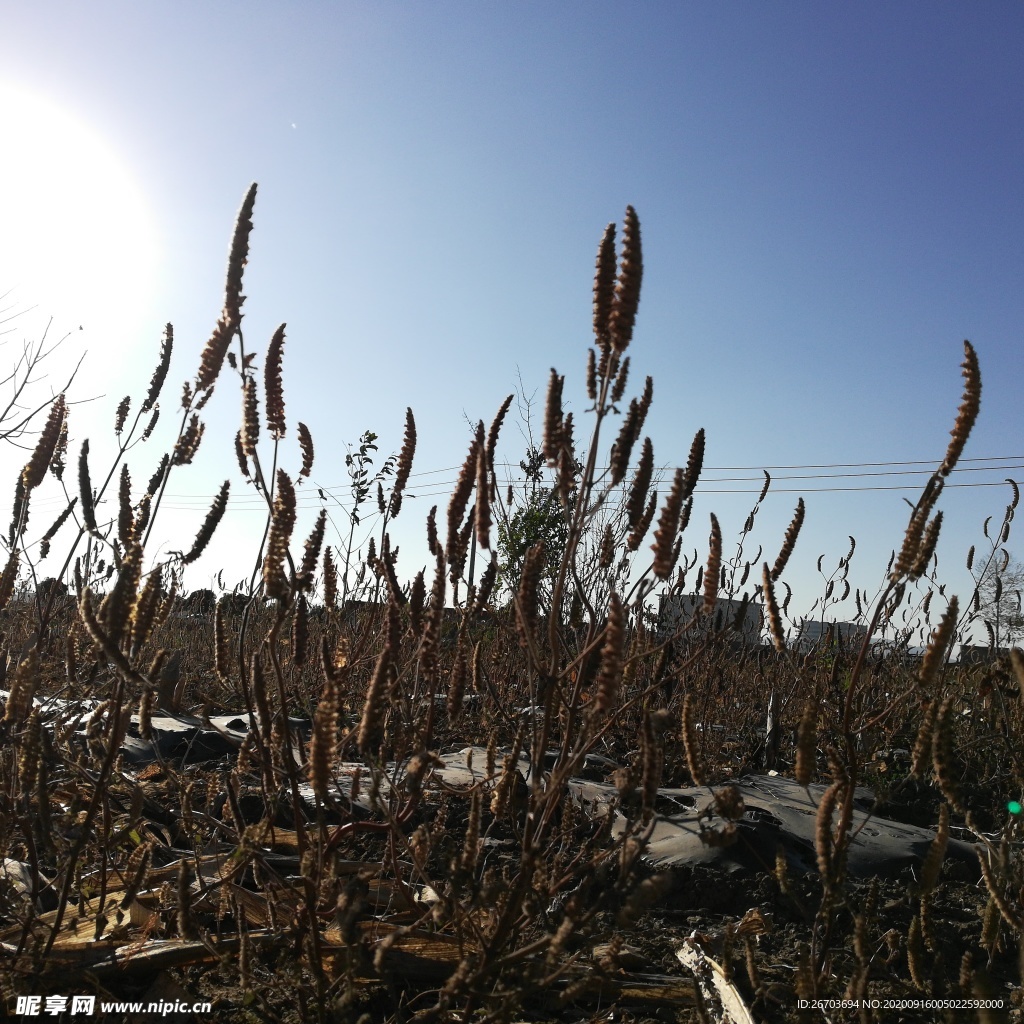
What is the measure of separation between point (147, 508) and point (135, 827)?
0.72 m

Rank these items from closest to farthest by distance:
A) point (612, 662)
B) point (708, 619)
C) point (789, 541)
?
1. point (612, 662)
2. point (789, 541)
3. point (708, 619)

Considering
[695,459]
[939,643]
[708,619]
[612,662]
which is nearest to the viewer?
[612,662]

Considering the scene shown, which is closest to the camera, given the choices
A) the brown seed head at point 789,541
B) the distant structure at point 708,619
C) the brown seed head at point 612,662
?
the brown seed head at point 612,662

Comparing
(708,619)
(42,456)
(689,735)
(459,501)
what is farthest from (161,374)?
(708,619)

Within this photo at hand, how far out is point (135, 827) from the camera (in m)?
1.87

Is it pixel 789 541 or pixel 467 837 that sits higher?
pixel 789 541

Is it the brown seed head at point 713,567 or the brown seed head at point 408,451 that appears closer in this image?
the brown seed head at point 713,567

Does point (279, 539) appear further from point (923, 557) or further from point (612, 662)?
point (923, 557)

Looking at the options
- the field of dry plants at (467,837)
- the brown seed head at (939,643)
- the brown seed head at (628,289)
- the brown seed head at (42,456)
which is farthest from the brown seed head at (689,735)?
the brown seed head at (42,456)

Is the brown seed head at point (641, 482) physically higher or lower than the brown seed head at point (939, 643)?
higher

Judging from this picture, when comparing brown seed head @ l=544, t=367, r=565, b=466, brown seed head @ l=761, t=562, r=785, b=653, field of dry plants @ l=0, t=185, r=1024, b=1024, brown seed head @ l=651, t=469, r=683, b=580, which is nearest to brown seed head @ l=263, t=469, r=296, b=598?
field of dry plants @ l=0, t=185, r=1024, b=1024

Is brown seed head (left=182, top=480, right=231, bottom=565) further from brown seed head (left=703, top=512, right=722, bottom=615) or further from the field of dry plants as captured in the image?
brown seed head (left=703, top=512, right=722, bottom=615)

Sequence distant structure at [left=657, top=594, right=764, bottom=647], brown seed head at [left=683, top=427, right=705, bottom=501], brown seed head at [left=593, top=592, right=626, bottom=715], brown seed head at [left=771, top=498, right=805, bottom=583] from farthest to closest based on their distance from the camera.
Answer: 1. distant structure at [left=657, top=594, right=764, bottom=647]
2. brown seed head at [left=771, top=498, right=805, bottom=583]
3. brown seed head at [left=683, top=427, right=705, bottom=501]
4. brown seed head at [left=593, top=592, right=626, bottom=715]

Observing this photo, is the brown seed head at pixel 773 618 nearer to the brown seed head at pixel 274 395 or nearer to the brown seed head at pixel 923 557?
the brown seed head at pixel 923 557
